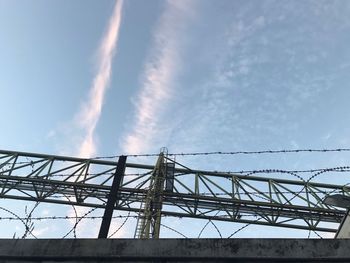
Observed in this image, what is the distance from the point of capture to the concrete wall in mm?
4930

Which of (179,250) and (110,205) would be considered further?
(110,205)

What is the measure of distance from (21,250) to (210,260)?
2.58 metres

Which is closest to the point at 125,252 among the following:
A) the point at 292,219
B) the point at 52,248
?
the point at 52,248

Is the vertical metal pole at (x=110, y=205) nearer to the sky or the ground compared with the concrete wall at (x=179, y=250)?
nearer to the sky

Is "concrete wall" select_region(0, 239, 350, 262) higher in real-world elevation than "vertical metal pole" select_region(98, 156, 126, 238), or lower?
lower

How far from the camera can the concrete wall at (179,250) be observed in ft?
16.2

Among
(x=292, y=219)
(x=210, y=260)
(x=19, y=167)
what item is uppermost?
(x=19, y=167)

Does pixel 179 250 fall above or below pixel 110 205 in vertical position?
below

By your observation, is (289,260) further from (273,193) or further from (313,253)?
(273,193)

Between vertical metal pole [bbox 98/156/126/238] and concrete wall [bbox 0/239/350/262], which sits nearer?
concrete wall [bbox 0/239/350/262]

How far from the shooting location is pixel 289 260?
4.91 metres

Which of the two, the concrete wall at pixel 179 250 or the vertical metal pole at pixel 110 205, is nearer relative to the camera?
the concrete wall at pixel 179 250

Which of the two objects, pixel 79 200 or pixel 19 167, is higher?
pixel 19 167

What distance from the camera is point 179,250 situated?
501cm
